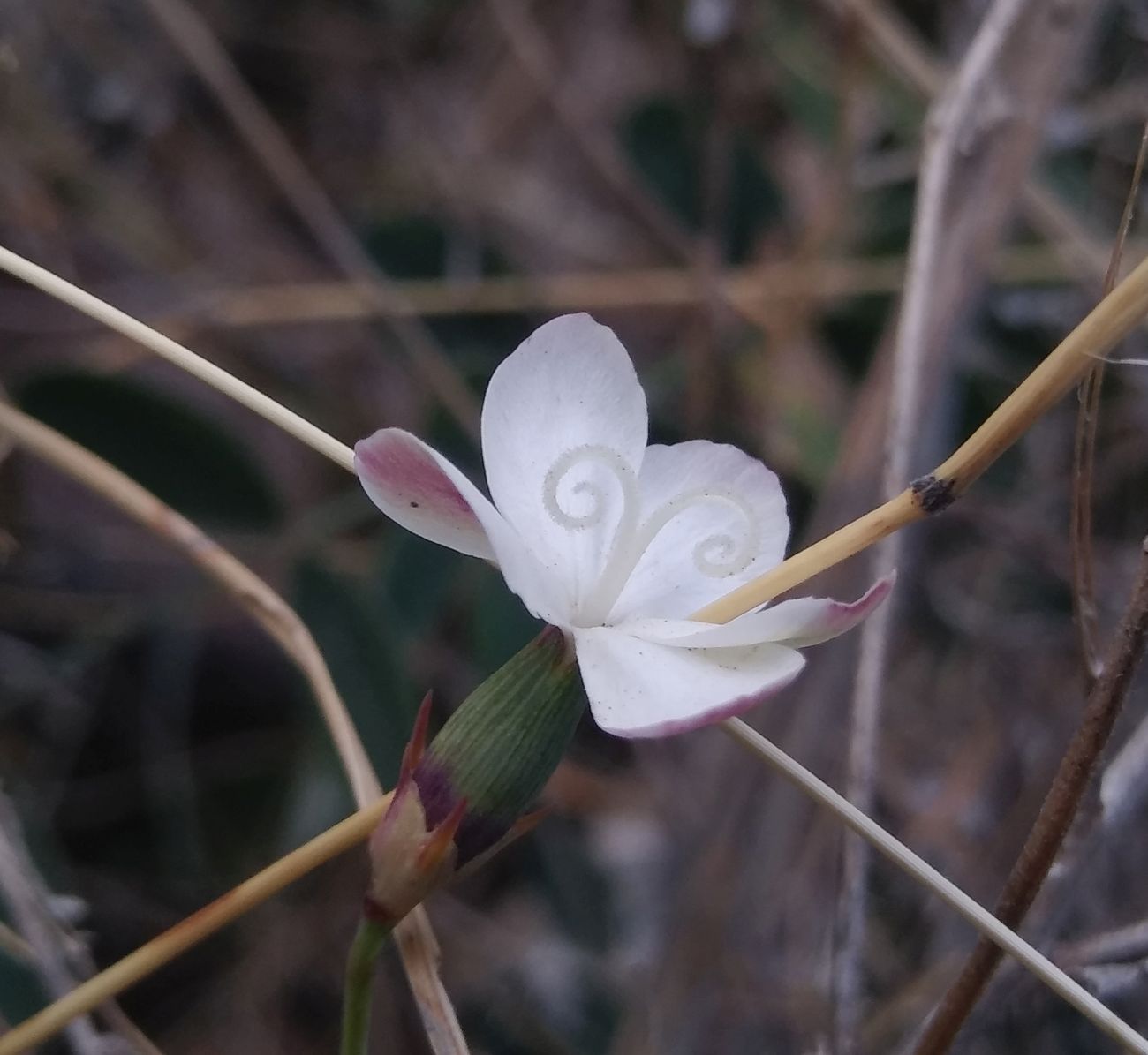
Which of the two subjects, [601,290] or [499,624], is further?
[601,290]

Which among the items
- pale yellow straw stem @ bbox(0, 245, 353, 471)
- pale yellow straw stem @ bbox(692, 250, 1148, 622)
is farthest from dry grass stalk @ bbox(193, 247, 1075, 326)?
pale yellow straw stem @ bbox(692, 250, 1148, 622)

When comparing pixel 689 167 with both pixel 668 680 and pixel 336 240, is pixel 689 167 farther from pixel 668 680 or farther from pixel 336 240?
pixel 668 680

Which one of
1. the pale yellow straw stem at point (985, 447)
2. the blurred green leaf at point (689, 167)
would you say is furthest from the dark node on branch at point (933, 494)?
the blurred green leaf at point (689, 167)

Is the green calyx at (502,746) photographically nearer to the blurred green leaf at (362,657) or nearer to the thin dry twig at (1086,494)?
the thin dry twig at (1086,494)

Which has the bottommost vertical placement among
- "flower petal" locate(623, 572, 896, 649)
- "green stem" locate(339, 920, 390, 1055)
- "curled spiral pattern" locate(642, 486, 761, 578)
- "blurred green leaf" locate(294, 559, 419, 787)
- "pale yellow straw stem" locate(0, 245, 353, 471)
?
"green stem" locate(339, 920, 390, 1055)

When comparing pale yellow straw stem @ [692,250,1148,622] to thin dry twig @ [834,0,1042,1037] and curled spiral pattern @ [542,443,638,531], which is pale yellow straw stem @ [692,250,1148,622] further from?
thin dry twig @ [834,0,1042,1037]

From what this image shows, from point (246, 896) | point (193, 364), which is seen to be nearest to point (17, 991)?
point (246, 896)
